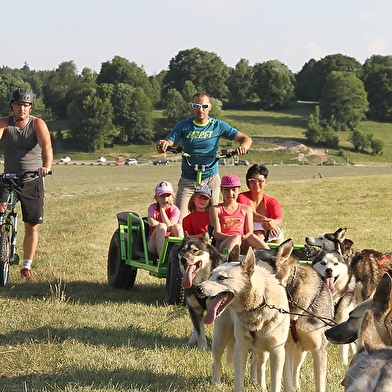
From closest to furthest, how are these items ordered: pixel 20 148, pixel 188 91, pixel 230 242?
1. pixel 230 242
2. pixel 20 148
3. pixel 188 91

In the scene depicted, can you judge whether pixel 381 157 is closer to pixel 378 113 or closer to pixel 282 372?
pixel 378 113

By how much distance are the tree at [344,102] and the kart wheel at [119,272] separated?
104 meters

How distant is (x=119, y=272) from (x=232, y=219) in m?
2.26

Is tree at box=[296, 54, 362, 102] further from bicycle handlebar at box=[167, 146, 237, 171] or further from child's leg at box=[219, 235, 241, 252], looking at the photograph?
child's leg at box=[219, 235, 241, 252]

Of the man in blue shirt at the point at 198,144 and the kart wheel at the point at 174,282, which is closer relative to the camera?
the kart wheel at the point at 174,282

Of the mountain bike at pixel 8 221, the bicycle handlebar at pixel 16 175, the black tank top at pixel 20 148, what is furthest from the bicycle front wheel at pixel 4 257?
the black tank top at pixel 20 148

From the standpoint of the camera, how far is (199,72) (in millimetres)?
136500

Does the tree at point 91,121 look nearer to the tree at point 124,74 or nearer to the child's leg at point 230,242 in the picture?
the tree at point 124,74

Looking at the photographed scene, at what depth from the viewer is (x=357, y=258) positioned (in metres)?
7.83

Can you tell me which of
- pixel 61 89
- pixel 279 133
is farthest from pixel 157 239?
pixel 61 89

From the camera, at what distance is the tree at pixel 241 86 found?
132m

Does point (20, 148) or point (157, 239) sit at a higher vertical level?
point (20, 148)

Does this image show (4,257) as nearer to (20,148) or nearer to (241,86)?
(20,148)

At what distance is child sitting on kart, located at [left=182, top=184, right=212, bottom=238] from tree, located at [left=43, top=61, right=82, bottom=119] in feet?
370
